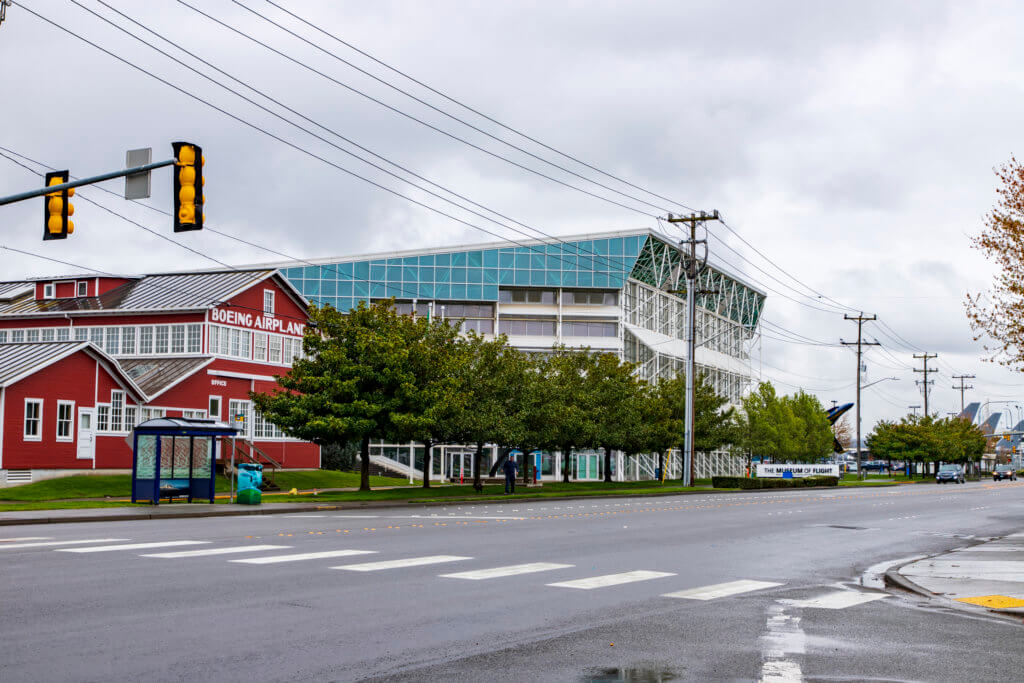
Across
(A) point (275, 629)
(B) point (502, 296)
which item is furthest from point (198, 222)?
(B) point (502, 296)

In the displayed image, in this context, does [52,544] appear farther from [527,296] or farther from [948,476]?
[948,476]

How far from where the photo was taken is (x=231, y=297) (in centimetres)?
5159

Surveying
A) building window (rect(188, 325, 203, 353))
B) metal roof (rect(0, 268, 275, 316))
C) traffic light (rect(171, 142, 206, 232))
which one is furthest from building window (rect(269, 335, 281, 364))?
traffic light (rect(171, 142, 206, 232))

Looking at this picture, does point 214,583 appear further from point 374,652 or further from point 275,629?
point 374,652

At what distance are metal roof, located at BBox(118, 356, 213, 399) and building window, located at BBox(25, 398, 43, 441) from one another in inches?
231

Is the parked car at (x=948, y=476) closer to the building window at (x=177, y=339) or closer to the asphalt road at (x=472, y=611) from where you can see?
the building window at (x=177, y=339)

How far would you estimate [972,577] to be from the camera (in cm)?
1470

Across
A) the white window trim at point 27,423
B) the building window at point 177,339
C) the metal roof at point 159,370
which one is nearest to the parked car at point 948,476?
the metal roof at point 159,370

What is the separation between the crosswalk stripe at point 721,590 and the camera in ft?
40.8

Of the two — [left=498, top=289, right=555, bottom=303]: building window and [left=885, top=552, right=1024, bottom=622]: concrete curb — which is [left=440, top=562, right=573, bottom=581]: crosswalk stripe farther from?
[left=498, top=289, right=555, bottom=303]: building window

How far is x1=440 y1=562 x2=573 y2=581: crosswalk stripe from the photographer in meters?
13.7

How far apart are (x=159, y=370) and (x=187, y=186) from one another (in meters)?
34.3

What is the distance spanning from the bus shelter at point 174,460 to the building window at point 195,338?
15594mm

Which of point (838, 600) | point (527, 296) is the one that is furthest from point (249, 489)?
point (527, 296)
